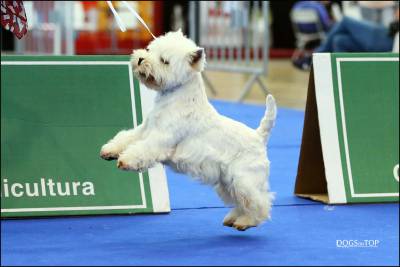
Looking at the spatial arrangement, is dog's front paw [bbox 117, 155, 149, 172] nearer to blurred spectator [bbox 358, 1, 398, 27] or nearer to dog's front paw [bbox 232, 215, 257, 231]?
dog's front paw [bbox 232, 215, 257, 231]

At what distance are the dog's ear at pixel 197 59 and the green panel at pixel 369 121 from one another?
4.76 feet

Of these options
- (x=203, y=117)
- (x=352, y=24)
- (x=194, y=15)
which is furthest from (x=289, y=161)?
(x=352, y=24)

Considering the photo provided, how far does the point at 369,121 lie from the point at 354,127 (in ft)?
0.33

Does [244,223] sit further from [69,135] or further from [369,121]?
[369,121]

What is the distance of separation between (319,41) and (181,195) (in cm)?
1126

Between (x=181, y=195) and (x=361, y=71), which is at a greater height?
(x=361, y=71)

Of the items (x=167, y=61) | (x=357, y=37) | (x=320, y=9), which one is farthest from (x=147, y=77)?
(x=320, y=9)

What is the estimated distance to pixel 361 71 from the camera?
524cm

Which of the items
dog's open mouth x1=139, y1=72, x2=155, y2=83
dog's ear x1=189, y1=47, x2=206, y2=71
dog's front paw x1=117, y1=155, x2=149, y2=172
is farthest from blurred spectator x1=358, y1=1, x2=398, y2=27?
dog's front paw x1=117, y1=155, x2=149, y2=172

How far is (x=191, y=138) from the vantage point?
13.3ft

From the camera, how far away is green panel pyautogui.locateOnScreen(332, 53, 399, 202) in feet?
16.8

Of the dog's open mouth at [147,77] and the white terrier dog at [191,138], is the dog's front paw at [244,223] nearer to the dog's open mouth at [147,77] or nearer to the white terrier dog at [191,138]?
the white terrier dog at [191,138]

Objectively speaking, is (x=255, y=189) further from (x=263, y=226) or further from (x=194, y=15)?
(x=194, y=15)

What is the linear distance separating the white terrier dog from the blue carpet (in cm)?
24
